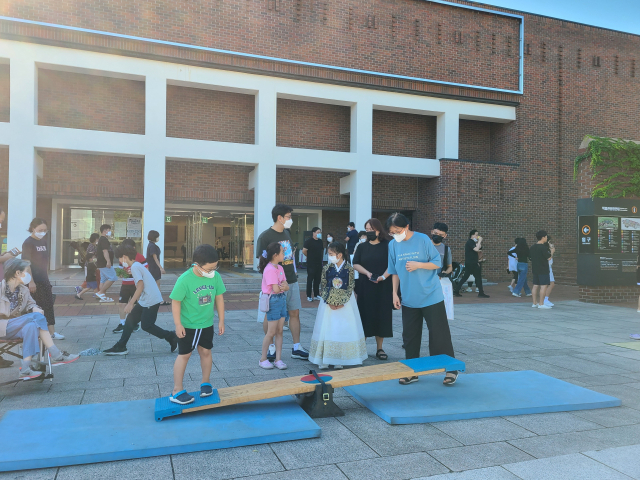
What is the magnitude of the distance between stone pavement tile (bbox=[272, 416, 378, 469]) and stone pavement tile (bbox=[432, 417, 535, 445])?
751 millimetres

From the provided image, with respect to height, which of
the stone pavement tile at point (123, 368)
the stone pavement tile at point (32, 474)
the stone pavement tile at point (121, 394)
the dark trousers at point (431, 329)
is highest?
the dark trousers at point (431, 329)

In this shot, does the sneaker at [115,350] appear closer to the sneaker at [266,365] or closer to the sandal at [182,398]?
the sneaker at [266,365]

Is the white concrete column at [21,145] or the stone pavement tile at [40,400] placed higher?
the white concrete column at [21,145]

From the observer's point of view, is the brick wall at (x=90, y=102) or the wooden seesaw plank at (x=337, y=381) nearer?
the wooden seesaw plank at (x=337, y=381)

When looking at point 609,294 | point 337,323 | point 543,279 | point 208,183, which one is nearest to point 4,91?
point 208,183

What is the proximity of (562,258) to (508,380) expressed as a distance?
53.4ft

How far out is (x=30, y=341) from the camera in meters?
4.66


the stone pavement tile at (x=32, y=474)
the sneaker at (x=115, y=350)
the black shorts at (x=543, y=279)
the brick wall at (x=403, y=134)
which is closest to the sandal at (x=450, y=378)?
the stone pavement tile at (x=32, y=474)

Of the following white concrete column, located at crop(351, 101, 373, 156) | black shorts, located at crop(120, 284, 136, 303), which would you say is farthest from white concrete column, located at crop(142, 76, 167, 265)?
black shorts, located at crop(120, 284, 136, 303)

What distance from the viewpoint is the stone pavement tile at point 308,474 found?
2887mm

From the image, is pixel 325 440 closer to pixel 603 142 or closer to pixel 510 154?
pixel 603 142

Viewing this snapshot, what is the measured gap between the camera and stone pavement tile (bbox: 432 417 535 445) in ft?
11.6

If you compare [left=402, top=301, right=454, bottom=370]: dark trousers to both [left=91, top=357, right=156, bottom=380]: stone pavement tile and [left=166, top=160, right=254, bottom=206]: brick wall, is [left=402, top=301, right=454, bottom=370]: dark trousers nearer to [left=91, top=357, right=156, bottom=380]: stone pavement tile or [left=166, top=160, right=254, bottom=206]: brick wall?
[left=91, top=357, right=156, bottom=380]: stone pavement tile

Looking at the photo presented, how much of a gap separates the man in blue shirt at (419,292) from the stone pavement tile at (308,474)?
204 centimetres
